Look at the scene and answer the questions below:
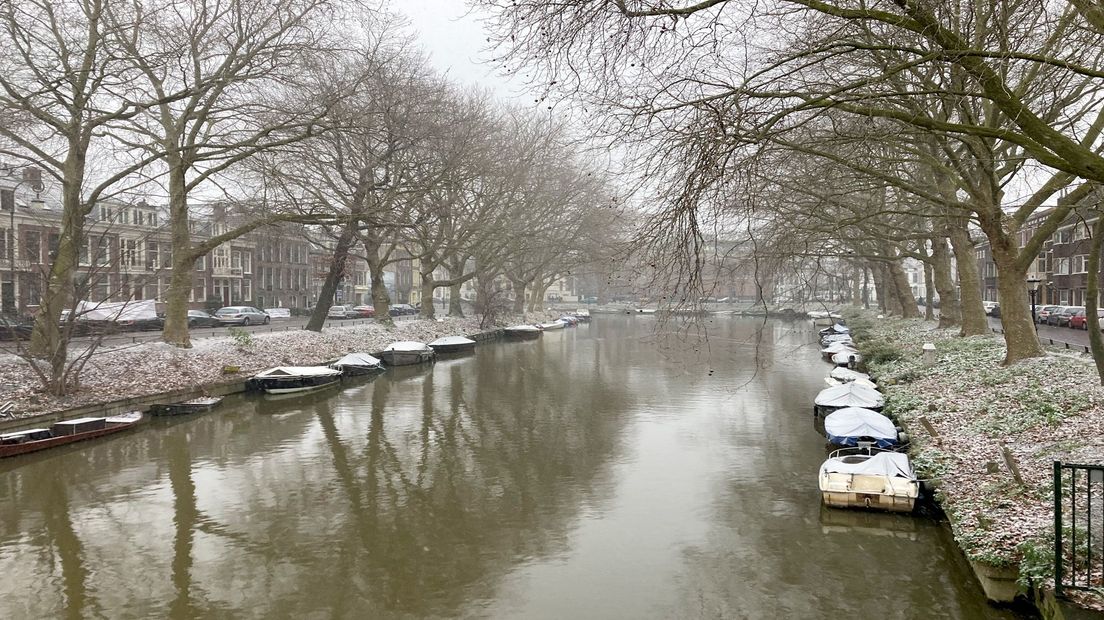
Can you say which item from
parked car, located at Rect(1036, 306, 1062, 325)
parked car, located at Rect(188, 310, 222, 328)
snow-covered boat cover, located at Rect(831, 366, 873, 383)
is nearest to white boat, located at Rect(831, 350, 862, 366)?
snow-covered boat cover, located at Rect(831, 366, 873, 383)

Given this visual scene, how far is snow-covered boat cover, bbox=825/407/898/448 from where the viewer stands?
14766mm

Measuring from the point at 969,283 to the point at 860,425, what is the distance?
39.6 feet

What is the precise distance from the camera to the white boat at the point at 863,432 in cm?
1473

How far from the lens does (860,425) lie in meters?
15.3

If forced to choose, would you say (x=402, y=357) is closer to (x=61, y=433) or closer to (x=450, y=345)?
(x=450, y=345)

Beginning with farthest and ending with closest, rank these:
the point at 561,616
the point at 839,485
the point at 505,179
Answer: the point at 505,179 → the point at 839,485 → the point at 561,616

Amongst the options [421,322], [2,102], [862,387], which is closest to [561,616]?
→ [862,387]

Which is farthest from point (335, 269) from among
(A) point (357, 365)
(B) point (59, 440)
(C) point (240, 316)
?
(C) point (240, 316)

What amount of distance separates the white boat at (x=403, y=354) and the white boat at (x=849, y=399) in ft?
64.2

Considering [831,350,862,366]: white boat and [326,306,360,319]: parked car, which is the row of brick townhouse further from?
[326,306,360,319]: parked car

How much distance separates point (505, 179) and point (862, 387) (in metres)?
22.1

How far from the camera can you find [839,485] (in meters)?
12.2

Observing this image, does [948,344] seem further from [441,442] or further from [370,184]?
[370,184]

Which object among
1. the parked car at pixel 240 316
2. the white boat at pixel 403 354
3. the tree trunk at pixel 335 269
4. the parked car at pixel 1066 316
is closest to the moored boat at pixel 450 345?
the white boat at pixel 403 354
